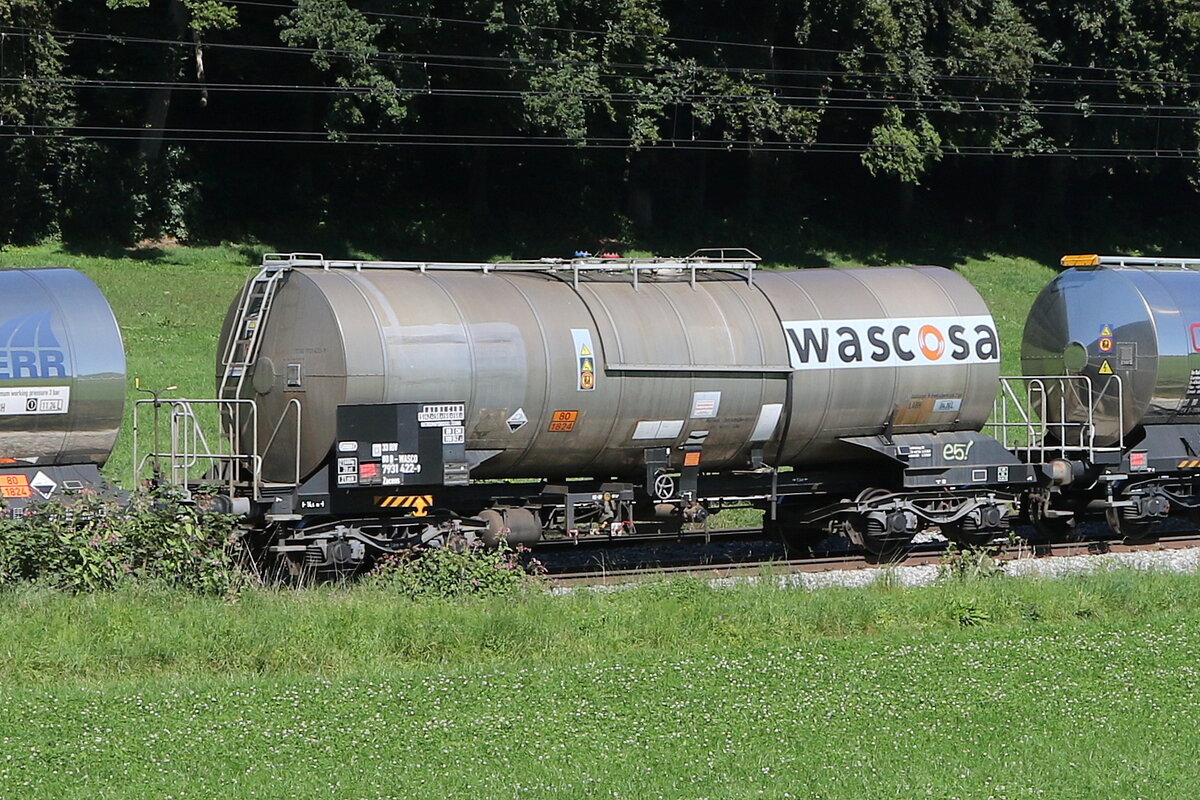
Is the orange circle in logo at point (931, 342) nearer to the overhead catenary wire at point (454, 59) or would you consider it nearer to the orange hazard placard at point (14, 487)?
the orange hazard placard at point (14, 487)

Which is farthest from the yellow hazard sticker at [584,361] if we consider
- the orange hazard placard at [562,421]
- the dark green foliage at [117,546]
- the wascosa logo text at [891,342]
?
the dark green foliage at [117,546]

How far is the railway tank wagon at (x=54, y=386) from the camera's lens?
52.3 feet

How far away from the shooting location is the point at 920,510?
1955 cm

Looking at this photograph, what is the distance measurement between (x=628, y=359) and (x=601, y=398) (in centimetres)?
54

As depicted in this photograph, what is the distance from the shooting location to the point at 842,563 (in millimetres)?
19547

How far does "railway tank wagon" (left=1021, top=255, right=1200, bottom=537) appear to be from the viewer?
20656 mm

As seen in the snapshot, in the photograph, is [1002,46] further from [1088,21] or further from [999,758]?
[999,758]

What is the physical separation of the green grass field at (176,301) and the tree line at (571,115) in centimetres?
237

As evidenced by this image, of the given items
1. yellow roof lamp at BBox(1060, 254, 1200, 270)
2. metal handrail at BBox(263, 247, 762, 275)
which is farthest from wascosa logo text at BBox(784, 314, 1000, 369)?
yellow roof lamp at BBox(1060, 254, 1200, 270)

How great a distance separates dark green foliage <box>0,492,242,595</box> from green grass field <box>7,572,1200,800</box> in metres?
0.66

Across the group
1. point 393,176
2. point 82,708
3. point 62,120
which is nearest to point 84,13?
point 62,120

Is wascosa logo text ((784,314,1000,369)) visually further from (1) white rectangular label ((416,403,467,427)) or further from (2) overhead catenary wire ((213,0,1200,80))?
(2) overhead catenary wire ((213,0,1200,80))

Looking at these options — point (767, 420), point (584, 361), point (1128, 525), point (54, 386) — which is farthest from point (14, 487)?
point (1128, 525)

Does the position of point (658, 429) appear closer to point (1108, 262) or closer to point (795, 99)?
point (1108, 262)
